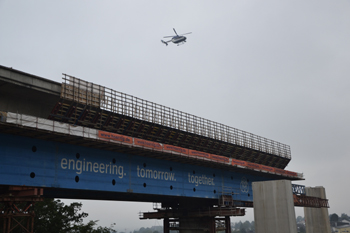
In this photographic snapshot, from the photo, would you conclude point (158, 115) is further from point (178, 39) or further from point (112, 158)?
point (178, 39)

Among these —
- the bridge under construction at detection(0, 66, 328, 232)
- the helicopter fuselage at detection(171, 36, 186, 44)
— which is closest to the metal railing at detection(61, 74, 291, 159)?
the bridge under construction at detection(0, 66, 328, 232)

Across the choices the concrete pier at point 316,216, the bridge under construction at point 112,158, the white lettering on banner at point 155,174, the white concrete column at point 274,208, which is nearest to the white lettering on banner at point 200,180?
the bridge under construction at point 112,158

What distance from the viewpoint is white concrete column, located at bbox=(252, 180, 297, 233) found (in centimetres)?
2450

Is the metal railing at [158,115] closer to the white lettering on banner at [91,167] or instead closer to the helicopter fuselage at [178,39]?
the white lettering on banner at [91,167]

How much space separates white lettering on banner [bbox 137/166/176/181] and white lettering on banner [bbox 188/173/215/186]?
3202 mm

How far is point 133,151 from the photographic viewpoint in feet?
113

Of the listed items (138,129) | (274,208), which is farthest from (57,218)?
(274,208)

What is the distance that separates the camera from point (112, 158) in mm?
33156

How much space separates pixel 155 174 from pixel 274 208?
1544cm

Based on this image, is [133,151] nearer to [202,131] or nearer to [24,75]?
[24,75]

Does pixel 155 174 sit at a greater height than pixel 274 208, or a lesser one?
greater

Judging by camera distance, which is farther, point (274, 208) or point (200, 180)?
point (200, 180)

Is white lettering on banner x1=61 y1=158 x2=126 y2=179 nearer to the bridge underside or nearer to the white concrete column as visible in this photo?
the bridge underside

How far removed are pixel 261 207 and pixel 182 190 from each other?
15599 mm
